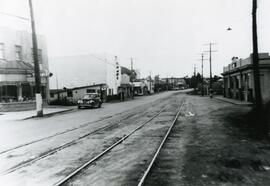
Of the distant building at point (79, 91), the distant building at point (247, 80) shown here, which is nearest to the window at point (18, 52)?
the distant building at point (79, 91)

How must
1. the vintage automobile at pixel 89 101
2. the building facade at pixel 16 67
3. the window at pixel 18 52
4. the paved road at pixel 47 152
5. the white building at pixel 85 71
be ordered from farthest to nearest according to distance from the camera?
the white building at pixel 85 71, the vintage automobile at pixel 89 101, the window at pixel 18 52, the building facade at pixel 16 67, the paved road at pixel 47 152

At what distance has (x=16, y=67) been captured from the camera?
2917 cm

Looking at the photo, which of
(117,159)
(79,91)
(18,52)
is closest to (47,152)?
(117,159)

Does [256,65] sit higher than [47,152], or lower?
higher

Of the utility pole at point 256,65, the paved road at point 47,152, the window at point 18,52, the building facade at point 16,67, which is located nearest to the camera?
the paved road at point 47,152

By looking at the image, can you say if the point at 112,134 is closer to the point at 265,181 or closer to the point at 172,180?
the point at 172,180

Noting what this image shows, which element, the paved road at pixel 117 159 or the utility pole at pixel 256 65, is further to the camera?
the utility pole at pixel 256 65

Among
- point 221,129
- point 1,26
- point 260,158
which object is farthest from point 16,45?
point 260,158

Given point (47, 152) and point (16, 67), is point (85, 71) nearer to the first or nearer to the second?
point (16, 67)

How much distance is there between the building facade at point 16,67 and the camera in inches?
1109

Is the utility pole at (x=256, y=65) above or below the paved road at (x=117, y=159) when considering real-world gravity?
above

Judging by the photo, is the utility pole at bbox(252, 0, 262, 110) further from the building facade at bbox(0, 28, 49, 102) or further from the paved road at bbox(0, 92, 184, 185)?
the building facade at bbox(0, 28, 49, 102)

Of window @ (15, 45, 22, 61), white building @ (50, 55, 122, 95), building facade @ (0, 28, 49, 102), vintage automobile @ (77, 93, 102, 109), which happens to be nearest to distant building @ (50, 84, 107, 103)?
white building @ (50, 55, 122, 95)

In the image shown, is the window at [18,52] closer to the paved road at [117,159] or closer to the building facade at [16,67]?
the building facade at [16,67]
